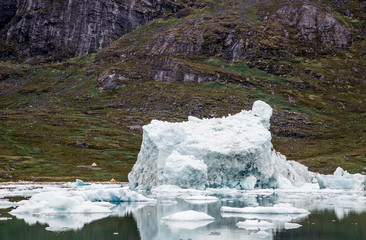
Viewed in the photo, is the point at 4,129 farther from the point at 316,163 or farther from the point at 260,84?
the point at 260,84

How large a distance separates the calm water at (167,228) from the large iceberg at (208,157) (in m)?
15.5

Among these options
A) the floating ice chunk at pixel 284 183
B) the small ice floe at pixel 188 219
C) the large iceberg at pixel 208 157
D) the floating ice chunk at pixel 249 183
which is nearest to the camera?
the small ice floe at pixel 188 219

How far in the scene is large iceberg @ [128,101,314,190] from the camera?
4766cm

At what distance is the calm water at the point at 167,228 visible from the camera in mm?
22312

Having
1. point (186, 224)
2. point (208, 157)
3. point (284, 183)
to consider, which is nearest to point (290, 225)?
point (186, 224)

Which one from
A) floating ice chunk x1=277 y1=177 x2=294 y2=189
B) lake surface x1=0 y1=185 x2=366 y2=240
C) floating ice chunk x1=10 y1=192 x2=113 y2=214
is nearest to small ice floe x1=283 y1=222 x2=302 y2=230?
lake surface x1=0 y1=185 x2=366 y2=240

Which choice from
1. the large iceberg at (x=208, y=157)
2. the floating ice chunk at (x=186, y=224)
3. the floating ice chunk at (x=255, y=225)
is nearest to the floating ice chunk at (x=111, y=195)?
the large iceberg at (x=208, y=157)

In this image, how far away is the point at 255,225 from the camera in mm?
25062

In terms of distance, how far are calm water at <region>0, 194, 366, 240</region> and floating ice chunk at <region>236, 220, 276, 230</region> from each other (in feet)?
1.37

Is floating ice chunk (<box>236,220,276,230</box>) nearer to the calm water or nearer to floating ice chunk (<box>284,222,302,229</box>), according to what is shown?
the calm water

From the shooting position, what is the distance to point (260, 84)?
194750mm

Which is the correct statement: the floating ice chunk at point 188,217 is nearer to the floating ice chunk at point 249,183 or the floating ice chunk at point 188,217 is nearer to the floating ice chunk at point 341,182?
the floating ice chunk at point 249,183

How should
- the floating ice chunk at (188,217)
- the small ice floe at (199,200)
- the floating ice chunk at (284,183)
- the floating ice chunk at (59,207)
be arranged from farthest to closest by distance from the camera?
the floating ice chunk at (284,183), the small ice floe at (199,200), the floating ice chunk at (59,207), the floating ice chunk at (188,217)

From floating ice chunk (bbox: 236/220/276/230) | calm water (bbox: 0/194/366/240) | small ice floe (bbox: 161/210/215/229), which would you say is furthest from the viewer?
small ice floe (bbox: 161/210/215/229)
